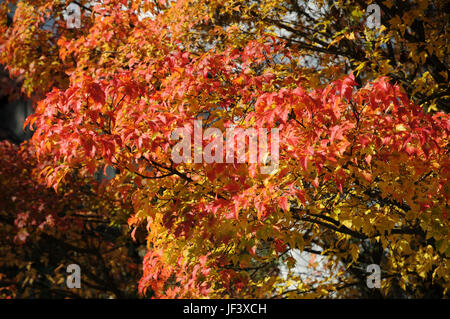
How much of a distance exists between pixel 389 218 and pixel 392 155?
68cm

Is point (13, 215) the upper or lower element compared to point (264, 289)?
upper

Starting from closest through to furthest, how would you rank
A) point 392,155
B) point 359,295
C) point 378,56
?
point 392,155, point 378,56, point 359,295

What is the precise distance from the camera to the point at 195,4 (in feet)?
17.0

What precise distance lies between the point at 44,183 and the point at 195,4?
4.21 meters

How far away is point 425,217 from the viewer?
3127 millimetres

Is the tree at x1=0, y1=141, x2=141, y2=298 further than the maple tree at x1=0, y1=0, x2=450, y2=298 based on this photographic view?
Yes

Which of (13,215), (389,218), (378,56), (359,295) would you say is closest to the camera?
(389,218)

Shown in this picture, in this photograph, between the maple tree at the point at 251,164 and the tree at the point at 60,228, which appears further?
the tree at the point at 60,228

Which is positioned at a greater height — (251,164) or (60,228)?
(251,164)

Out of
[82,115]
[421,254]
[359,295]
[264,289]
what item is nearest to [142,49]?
[82,115]

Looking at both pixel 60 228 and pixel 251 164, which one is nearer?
pixel 251 164
